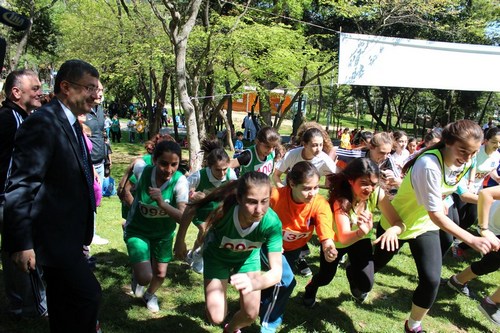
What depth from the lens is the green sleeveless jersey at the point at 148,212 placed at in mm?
3730

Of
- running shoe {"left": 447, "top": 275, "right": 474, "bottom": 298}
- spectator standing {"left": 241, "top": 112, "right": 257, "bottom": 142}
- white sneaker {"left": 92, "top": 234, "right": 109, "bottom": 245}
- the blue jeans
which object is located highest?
the blue jeans

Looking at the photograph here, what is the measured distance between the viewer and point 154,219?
3.82 metres

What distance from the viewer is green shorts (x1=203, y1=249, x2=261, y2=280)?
3.27 meters

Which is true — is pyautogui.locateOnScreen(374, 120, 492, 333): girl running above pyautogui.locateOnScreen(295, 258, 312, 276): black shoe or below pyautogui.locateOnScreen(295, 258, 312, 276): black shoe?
above

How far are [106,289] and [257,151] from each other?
2.40 m

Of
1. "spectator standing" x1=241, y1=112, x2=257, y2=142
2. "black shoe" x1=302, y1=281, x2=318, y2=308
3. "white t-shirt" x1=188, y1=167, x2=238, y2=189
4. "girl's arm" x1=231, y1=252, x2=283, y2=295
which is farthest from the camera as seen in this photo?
"spectator standing" x1=241, y1=112, x2=257, y2=142

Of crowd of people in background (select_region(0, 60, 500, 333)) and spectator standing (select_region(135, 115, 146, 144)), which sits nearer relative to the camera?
crowd of people in background (select_region(0, 60, 500, 333))

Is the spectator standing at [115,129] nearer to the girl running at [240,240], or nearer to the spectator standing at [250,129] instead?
the spectator standing at [250,129]

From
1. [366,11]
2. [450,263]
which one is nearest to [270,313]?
[450,263]

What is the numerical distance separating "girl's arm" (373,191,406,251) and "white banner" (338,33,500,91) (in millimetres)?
4414

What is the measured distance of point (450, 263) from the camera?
5.73 meters

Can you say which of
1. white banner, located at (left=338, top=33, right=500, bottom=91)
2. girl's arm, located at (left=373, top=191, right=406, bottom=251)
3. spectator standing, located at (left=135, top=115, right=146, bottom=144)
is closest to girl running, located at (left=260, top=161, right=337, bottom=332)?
girl's arm, located at (left=373, top=191, right=406, bottom=251)

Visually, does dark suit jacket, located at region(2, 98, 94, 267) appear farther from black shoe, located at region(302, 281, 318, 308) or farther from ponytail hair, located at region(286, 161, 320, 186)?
black shoe, located at region(302, 281, 318, 308)

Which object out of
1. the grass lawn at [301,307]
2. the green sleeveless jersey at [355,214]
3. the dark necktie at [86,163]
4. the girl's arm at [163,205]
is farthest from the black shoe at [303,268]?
the dark necktie at [86,163]
